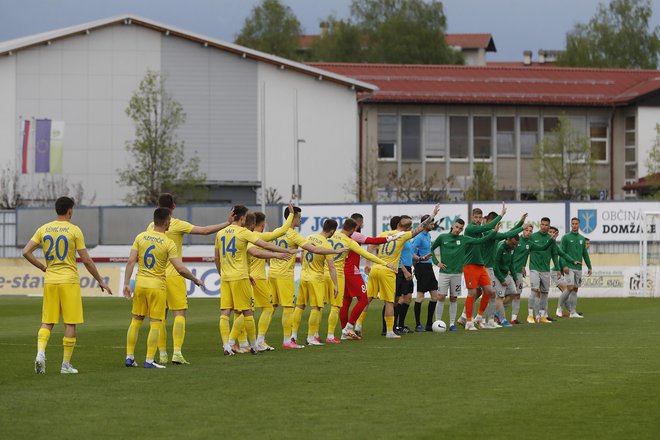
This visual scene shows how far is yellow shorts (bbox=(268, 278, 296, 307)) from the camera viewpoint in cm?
2140

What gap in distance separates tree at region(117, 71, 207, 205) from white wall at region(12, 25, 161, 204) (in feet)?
7.52

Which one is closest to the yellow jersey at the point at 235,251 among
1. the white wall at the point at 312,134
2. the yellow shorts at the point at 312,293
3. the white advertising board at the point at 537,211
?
the yellow shorts at the point at 312,293

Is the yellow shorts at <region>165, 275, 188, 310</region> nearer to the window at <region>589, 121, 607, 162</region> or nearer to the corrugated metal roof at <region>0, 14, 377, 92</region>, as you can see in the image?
the corrugated metal roof at <region>0, 14, 377, 92</region>

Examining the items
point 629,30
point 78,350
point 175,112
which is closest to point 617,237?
point 175,112

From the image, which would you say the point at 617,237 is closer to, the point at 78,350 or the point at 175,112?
the point at 175,112

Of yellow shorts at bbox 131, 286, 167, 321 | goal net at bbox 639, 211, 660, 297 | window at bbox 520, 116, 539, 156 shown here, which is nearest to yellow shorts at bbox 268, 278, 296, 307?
yellow shorts at bbox 131, 286, 167, 321

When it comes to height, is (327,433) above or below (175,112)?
below

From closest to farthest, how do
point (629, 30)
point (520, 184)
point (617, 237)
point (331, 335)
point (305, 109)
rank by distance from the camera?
point (331, 335) → point (617, 237) → point (305, 109) → point (520, 184) → point (629, 30)

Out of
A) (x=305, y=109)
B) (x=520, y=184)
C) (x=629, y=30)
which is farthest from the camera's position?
(x=629, y=30)

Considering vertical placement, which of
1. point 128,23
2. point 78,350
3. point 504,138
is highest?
point 128,23

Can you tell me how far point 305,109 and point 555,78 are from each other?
1839cm

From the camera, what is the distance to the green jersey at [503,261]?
2762cm

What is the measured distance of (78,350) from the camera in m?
21.3

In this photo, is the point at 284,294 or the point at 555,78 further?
the point at 555,78
